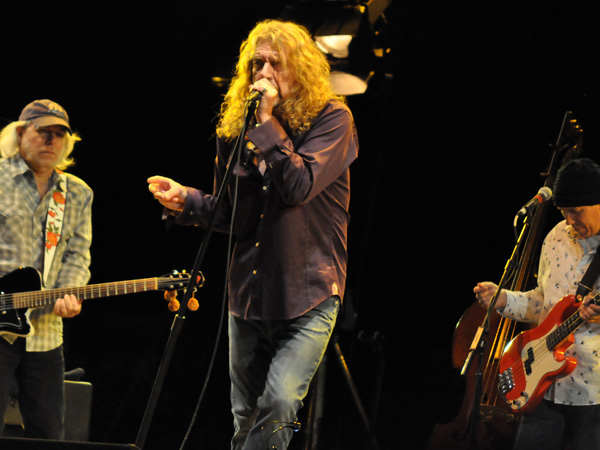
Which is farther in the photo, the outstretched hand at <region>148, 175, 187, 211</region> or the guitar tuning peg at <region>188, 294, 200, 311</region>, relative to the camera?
the outstretched hand at <region>148, 175, 187, 211</region>

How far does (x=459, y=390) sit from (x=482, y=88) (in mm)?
2018

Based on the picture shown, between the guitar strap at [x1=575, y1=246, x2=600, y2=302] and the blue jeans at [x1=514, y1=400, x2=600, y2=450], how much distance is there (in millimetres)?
542

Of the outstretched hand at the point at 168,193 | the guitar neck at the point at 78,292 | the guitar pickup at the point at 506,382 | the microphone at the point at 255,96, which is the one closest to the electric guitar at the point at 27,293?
the guitar neck at the point at 78,292

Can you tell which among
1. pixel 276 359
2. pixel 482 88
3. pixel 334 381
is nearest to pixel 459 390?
pixel 334 381

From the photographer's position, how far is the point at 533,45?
4.73 m

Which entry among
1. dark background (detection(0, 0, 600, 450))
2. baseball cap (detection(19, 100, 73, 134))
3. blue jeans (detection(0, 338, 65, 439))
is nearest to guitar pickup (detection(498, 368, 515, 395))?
dark background (detection(0, 0, 600, 450))

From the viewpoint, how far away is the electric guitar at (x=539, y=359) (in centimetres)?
356

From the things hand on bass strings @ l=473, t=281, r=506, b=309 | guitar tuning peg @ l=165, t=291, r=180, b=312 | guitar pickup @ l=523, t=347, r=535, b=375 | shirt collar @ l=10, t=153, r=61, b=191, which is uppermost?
shirt collar @ l=10, t=153, r=61, b=191

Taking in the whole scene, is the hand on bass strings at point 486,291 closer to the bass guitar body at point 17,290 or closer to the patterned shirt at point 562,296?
the patterned shirt at point 562,296

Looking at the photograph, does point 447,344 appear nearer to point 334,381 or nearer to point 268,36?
Answer: point 334,381

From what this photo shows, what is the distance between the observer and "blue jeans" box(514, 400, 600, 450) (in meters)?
3.54

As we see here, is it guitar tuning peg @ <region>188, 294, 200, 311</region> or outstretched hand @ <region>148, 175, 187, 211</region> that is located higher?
outstretched hand @ <region>148, 175, 187, 211</region>

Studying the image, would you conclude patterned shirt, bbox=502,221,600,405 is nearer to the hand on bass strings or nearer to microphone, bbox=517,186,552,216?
the hand on bass strings

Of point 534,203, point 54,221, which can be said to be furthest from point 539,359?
point 54,221
